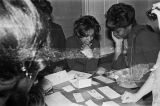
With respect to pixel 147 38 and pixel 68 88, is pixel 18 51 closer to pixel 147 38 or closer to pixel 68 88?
pixel 68 88

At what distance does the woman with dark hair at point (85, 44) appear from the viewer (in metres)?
1.88

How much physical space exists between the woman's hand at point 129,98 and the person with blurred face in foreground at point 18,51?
741 mm

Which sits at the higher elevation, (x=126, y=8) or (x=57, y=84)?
(x=126, y=8)

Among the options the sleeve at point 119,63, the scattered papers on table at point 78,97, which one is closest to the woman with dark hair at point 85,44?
the sleeve at point 119,63

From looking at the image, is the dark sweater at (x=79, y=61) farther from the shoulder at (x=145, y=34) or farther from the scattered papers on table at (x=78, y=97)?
the scattered papers on table at (x=78, y=97)

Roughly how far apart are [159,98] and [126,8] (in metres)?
0.81

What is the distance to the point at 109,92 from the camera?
1.35m

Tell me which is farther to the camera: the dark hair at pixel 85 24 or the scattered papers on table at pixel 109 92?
the dark hair at pixel 85 24

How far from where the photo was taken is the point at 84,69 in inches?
77.3

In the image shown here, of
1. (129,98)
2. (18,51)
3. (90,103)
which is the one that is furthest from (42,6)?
(129,98)

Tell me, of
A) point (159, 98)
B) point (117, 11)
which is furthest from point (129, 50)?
point (159, 98)

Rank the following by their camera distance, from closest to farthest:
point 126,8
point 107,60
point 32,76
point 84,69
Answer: point 32,76
point 126,8
point 84,69
point 107,60

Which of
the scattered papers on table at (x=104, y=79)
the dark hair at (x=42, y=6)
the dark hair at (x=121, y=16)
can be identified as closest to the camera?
the dark hair at (x=42, y=6)

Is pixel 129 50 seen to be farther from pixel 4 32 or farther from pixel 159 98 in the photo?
pixel 4 32
